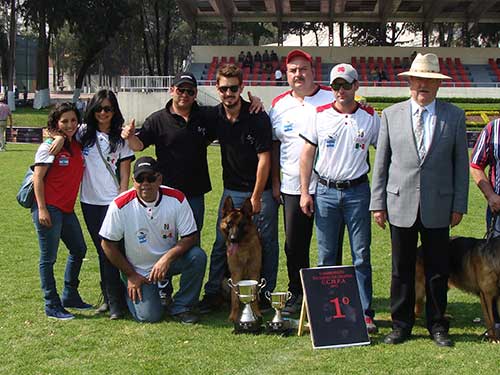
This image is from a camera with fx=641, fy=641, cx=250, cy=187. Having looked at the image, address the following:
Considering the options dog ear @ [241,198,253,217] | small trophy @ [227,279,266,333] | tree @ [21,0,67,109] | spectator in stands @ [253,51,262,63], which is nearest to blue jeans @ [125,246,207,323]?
small trophy @ [227,279,266,333]

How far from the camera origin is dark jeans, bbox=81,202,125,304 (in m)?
5.66

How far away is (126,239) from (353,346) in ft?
6.85

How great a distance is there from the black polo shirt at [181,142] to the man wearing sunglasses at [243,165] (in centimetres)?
15

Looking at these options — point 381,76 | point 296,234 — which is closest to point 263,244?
point 296,234

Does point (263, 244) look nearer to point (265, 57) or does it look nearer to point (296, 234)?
point (296, 234)

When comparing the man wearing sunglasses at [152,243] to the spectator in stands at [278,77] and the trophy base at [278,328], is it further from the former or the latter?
the spectator in stands at [278,77]

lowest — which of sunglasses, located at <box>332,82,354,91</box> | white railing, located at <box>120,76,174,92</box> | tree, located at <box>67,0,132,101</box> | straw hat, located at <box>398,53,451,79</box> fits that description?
sunglasses, located at <box>332,82,354,91</box>

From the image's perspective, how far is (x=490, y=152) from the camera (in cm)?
505

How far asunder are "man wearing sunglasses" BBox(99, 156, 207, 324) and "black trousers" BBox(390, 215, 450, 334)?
168cm

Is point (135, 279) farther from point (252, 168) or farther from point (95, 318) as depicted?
point (252, 168)

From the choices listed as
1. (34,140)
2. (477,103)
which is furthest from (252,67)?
(34,140)

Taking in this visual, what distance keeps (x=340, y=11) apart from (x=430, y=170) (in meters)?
39.7

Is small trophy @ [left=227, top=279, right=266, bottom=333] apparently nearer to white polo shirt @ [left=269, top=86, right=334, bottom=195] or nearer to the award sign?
the award sign

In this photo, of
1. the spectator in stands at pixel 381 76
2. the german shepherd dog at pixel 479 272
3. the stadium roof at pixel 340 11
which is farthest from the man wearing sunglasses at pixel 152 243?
the stadium roof at pixel 340 11
